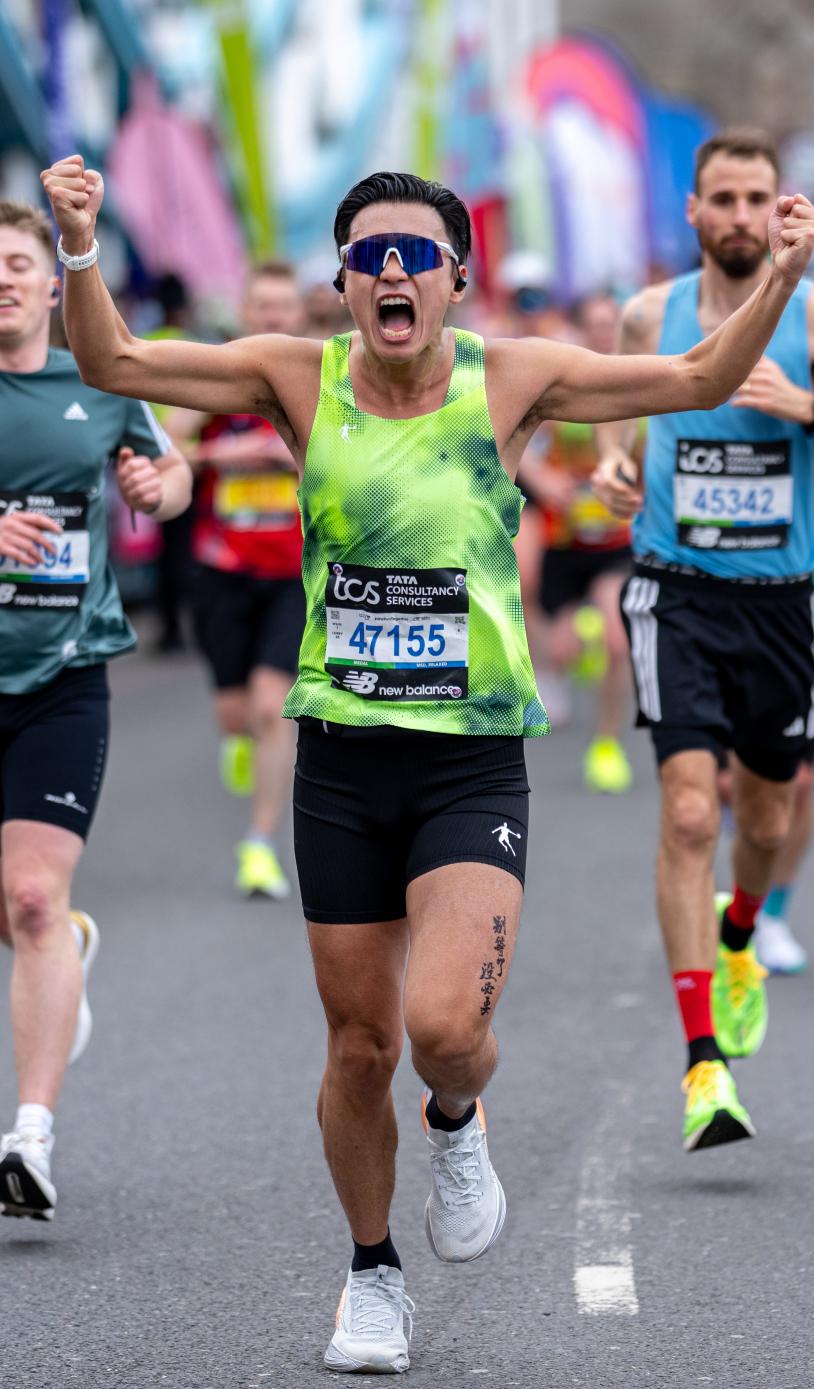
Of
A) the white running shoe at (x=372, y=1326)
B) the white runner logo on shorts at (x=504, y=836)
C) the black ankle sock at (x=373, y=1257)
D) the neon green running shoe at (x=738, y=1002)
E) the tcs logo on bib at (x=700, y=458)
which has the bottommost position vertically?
the white running shoe at (x=372, y=1326)

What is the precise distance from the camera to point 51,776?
545 centimetres

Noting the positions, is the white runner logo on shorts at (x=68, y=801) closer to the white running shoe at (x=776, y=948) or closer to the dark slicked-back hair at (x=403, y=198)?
the dark slicked-back hair at (x=403, y=198)

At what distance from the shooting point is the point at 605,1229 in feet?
16.8

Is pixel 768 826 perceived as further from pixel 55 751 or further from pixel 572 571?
pixel 572 571

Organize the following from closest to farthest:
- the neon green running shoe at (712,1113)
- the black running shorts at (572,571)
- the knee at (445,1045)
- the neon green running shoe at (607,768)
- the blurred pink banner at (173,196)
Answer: the knee at (445,1045) → the neon green running shoe at (712,1113) → the neon green running shoe at (607,768) → the black running shorts at (572,571) → the blurred pink banner at (173,196)

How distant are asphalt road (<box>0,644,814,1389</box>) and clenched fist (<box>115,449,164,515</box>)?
5.13ft

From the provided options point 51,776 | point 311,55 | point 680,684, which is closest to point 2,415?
point 51,776

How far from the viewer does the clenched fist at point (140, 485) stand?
5445 mm

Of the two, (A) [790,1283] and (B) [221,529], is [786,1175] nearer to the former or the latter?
(A) [790,1283]

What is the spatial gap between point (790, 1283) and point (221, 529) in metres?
5.28

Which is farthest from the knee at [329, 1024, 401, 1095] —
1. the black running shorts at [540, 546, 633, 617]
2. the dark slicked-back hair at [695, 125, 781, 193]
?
the black running shorts at [540, 546, 633, 617]

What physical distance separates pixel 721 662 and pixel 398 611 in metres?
1.96

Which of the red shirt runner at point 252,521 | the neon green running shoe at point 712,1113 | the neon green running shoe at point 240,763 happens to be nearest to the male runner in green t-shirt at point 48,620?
the neon green running shoe at point 712,1113

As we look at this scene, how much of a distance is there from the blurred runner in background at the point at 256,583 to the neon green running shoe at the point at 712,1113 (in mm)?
3817
